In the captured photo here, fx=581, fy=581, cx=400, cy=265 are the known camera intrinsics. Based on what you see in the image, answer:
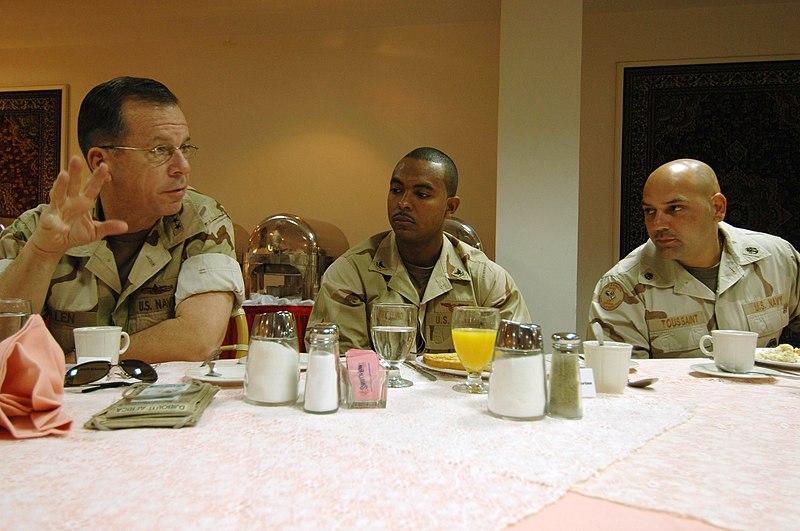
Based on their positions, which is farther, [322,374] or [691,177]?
[691,177]

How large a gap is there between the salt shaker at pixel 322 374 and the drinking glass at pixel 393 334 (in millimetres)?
200

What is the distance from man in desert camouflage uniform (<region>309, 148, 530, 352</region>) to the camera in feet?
7.66

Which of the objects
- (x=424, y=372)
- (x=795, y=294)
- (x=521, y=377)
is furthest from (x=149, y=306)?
(x=795, y=294)

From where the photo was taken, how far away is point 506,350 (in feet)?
3.35

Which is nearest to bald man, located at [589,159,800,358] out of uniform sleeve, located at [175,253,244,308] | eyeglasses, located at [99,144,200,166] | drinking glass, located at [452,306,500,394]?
drinking glass, located at [452,306,500,394]

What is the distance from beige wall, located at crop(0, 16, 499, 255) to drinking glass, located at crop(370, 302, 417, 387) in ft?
12.6

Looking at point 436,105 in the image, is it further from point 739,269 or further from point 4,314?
point 4,314

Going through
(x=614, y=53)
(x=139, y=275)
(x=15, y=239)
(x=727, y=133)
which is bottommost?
(x=139, y=275)

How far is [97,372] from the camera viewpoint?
1184 millimetres

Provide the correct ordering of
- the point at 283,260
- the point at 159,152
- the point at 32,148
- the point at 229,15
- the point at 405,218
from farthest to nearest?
the point at 32,148, the point at 229,15, the point at 283,260, the point at 405,218, the point at 159,152

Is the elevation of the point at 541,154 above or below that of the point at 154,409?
above

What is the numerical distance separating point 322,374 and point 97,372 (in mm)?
504

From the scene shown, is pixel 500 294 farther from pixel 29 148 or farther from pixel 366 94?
pixel 29 148

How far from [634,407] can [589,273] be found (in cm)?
384
